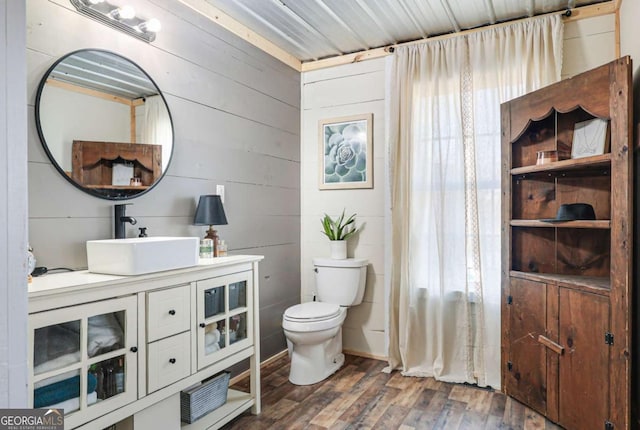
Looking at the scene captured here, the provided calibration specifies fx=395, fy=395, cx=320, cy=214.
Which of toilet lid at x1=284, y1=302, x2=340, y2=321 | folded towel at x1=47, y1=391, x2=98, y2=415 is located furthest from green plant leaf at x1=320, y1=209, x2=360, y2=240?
folded towel at x1=47, y1=391, x2=98, y2=415

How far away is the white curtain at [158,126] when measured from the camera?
6.84ft

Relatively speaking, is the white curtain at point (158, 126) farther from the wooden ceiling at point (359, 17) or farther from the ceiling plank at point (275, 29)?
the ceiling plank at point (275, 29)

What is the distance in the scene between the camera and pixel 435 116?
280 cm

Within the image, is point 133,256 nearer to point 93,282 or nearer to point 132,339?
point 93,282

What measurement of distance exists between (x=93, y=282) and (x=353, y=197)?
212 centimetres

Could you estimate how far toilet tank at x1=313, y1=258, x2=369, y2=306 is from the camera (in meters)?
3.03

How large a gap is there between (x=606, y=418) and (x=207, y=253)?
2.18 metres

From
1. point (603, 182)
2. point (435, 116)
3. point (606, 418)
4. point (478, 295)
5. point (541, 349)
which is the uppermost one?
point (435, 116)

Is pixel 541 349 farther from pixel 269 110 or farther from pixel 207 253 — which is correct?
pixel 269 110

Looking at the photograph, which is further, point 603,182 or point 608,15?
point 608,15

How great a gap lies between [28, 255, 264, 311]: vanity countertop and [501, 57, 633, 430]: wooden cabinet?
1.87 meters

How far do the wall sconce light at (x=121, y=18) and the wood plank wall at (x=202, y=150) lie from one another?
0.03 metres

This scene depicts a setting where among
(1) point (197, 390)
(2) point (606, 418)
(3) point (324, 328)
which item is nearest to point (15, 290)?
(1) point (197, 390)

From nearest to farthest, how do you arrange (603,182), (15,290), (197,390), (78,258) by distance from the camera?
1. (15,290)
2. (78,258)
3. (197,390)
4. (603,182)
